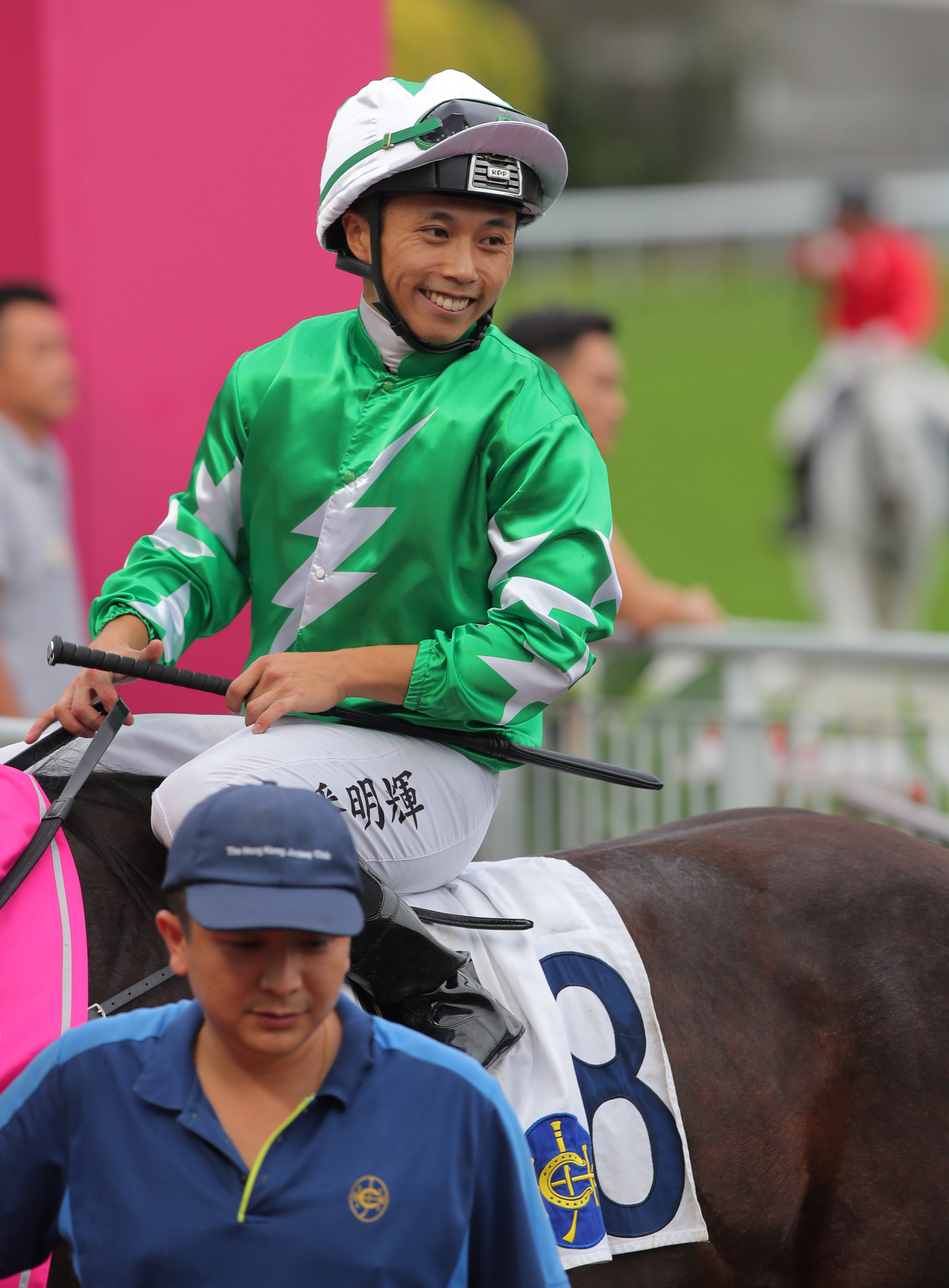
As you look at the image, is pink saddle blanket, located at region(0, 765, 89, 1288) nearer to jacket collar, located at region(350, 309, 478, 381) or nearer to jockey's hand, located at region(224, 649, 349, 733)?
jockey's hand, located at region(224, 649, 349, 733)

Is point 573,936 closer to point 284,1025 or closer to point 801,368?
point 284,1025

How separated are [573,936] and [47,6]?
2556 mm

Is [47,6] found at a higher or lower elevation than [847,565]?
higher

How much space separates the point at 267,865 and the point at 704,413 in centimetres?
2153

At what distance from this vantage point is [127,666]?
93.3 inches

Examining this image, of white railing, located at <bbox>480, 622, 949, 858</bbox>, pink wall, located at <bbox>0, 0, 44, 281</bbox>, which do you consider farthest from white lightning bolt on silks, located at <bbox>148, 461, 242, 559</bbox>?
white railing, located at <bbox>480, 622, 949, 858</bbox>

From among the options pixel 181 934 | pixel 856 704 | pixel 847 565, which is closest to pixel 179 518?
pixel 181 934

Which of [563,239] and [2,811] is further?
[563,239]

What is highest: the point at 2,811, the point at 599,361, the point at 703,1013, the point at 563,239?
the point at 563,239

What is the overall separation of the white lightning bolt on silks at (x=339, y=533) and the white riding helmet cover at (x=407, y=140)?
36 centimetres

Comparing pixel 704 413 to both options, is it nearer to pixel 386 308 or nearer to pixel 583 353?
pixel 583 353

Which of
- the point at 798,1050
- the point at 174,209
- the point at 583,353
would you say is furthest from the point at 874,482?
the point at 798,1050

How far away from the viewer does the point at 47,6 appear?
3.81 metres

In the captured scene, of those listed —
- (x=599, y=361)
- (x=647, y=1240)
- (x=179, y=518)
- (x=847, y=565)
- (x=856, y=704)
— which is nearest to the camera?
(x=647, y=1240)
